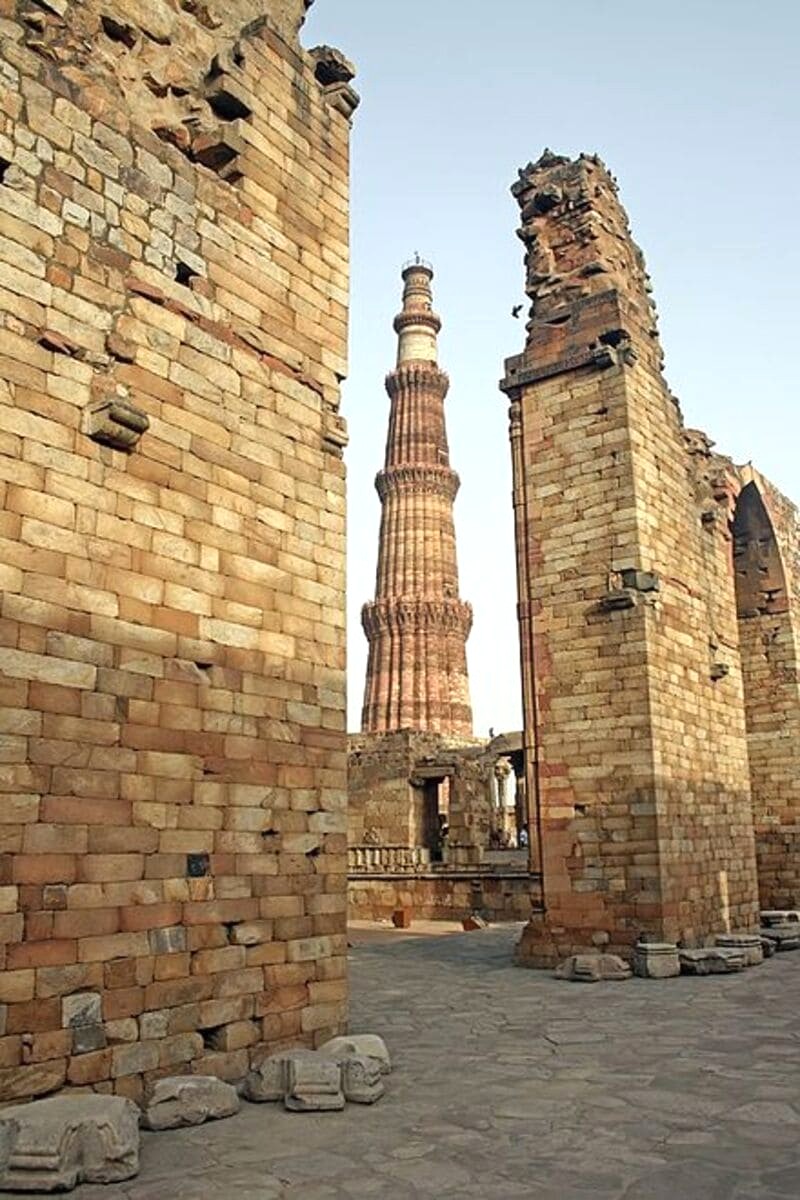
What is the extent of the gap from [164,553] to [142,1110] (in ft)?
9.68

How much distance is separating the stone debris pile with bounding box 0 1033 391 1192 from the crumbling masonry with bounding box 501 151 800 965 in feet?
18.2

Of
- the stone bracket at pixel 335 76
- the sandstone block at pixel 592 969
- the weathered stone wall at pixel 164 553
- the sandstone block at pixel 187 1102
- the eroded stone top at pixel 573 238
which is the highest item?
the eroded stone top at pixel 573 238

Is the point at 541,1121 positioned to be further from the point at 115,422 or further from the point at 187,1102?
the point at 115,422

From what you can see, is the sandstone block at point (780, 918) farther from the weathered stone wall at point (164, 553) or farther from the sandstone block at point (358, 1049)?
the sandstone block at point (358, 1049)

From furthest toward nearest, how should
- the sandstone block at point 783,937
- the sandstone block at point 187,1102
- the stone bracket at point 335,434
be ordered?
1. the sandstone block at point 783,937
2. the stone bracket at point 335,434
3. the sandstone block at point 187,1102

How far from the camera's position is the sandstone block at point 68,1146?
12.8ft

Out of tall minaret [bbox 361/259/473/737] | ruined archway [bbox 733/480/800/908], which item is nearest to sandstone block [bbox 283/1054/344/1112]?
ruined archway [bbox 733/480/800/908]

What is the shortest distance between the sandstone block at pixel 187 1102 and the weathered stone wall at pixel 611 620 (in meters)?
6.76

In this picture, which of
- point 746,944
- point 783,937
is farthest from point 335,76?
point 783,937

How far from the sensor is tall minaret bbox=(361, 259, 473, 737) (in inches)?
1463

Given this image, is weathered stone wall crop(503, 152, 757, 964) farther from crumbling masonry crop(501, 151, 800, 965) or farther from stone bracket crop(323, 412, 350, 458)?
A: stone bracket crop(323, 412, 350, 458)

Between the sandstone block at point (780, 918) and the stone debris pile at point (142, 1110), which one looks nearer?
the stone debris pile at point (142, 1110)

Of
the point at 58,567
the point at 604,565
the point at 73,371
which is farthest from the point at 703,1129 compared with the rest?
the point at 604,565

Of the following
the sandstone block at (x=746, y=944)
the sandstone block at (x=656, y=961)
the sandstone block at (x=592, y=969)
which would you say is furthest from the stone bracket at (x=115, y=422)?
the sandstone block at (x=746, y=944)
